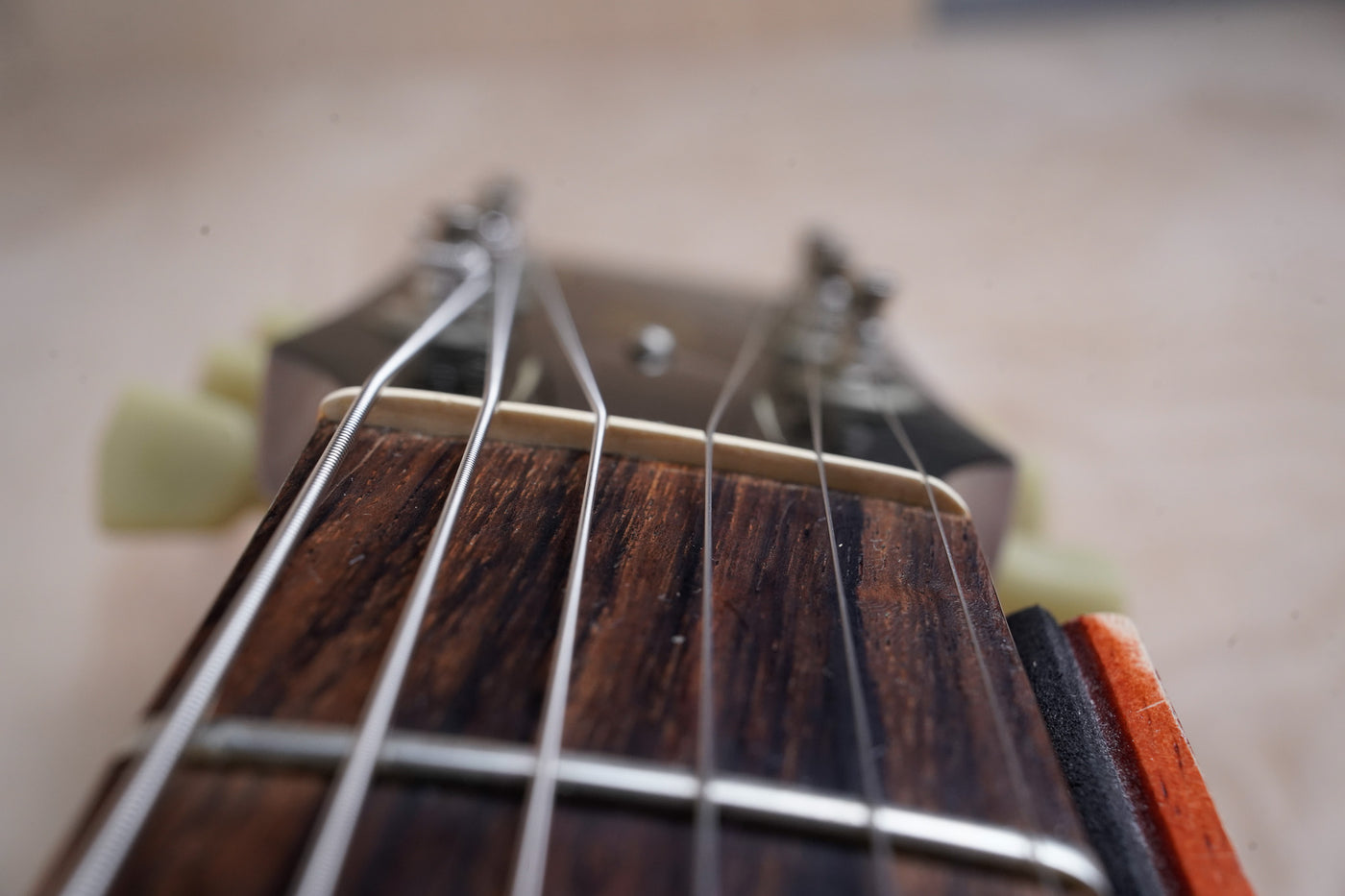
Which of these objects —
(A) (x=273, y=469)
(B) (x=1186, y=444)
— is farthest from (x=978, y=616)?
(B) (x=1186, y=444)

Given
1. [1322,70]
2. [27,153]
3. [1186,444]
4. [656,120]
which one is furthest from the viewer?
[656,120]

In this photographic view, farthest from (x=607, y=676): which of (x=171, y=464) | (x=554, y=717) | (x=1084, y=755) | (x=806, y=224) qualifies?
(x=806, y=224)

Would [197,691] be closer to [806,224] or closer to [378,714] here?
[378,714]

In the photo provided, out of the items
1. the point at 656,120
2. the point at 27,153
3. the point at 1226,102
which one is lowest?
the point at 27,153

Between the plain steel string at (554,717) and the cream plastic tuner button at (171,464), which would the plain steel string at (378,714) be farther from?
the cream plastic tuner button at (171,464)

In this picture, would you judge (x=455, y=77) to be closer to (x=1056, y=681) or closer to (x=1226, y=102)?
(x=1226, y=102)

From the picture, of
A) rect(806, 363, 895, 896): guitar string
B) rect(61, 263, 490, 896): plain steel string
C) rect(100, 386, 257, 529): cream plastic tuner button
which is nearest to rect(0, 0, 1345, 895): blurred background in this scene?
rect(100, 386, 257, 529): cream plastic tuner button

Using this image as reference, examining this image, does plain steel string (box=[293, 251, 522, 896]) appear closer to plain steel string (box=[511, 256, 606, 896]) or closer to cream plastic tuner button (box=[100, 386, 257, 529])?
plain steel string (box=[511, 256, 606, 896])
